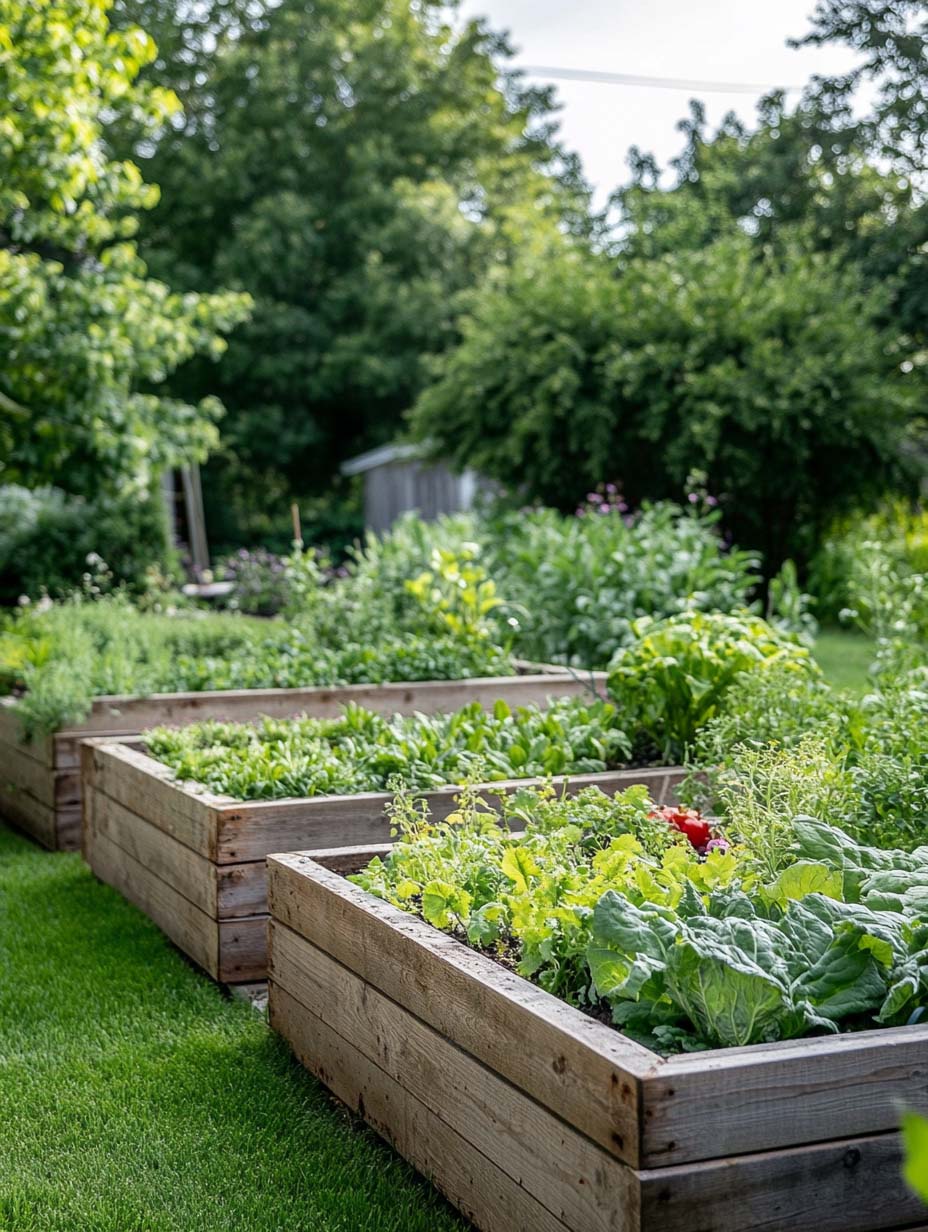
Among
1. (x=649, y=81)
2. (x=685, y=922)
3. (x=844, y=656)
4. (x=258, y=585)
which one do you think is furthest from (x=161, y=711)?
(x=649, y=81)

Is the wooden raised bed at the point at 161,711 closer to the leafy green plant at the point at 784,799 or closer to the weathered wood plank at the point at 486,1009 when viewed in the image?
the leafy green plant at the point at 784,799

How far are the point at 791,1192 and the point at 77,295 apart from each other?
665 centimetres

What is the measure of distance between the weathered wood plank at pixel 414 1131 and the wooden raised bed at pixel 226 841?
41cm

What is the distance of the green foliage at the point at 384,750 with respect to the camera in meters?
3.71

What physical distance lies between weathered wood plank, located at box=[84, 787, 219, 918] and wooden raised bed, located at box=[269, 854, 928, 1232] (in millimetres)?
1205

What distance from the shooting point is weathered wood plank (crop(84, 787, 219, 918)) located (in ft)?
11.5

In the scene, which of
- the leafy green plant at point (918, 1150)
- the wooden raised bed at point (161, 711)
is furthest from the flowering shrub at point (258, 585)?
the leafy green plant at point (918, 1150)

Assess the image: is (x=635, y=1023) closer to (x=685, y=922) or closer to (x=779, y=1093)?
(x=685, y=922)

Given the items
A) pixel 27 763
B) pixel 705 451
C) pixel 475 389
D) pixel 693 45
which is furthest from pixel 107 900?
pixel 693 45

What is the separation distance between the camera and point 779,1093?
1.75 metres

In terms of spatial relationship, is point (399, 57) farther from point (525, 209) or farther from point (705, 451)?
point (705, 451)

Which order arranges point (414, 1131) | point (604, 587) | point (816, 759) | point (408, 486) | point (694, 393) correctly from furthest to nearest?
point (408, 486) < point (694, 393) < point (604, 587) < point (816, 759) < point (414, 1131)

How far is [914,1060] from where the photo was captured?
6.01 feet

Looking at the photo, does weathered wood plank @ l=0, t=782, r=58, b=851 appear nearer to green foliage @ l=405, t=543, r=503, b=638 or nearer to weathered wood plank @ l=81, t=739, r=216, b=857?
weathered wood plank @ l=81, t=739, r=216, b=857
